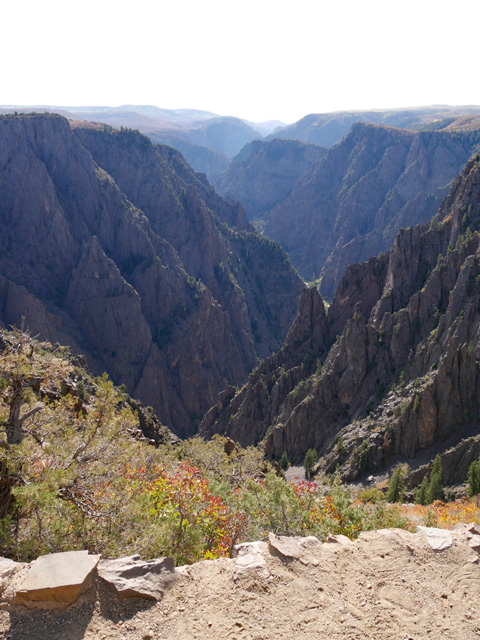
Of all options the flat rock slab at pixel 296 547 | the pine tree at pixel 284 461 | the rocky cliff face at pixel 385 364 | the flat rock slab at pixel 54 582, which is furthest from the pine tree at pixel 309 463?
the flat rock slab at pixel 54 582

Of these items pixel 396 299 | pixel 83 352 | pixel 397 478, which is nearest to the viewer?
pixel 397 478

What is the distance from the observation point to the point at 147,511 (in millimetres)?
13570

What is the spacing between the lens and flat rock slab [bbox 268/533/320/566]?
11.6 metres

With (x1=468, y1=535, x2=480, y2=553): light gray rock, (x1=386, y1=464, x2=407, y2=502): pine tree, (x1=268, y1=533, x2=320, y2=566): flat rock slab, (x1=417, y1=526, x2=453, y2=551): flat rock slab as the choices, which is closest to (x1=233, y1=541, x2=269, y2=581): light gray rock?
(x1=268, y1=533, x2=320, y2=566): flat rock slab

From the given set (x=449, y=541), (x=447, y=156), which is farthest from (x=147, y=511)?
(x=447, y=156)

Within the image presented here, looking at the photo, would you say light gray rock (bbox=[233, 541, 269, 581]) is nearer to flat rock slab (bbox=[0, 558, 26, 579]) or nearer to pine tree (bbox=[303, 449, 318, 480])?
flat rock slab (bbox=[0, 558, 26, 579])

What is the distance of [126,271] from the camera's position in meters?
115

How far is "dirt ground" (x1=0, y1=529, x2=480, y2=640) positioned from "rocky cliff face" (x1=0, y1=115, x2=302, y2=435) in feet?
281

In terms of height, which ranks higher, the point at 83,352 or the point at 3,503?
the point at 3,503

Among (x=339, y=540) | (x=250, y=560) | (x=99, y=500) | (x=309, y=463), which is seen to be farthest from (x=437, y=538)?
(x=309, y=463)

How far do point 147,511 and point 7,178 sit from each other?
111 m

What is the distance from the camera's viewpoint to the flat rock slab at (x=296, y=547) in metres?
11.6

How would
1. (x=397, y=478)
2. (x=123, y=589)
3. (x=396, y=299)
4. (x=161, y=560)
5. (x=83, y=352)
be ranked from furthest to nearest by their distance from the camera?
(x=83, y=352) < (x=396, y=299) < (x=397, y=478) < (x=161, y=560) < (x=123, y=589)

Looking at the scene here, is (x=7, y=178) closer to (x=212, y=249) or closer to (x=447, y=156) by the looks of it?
(x=212, y=249)
